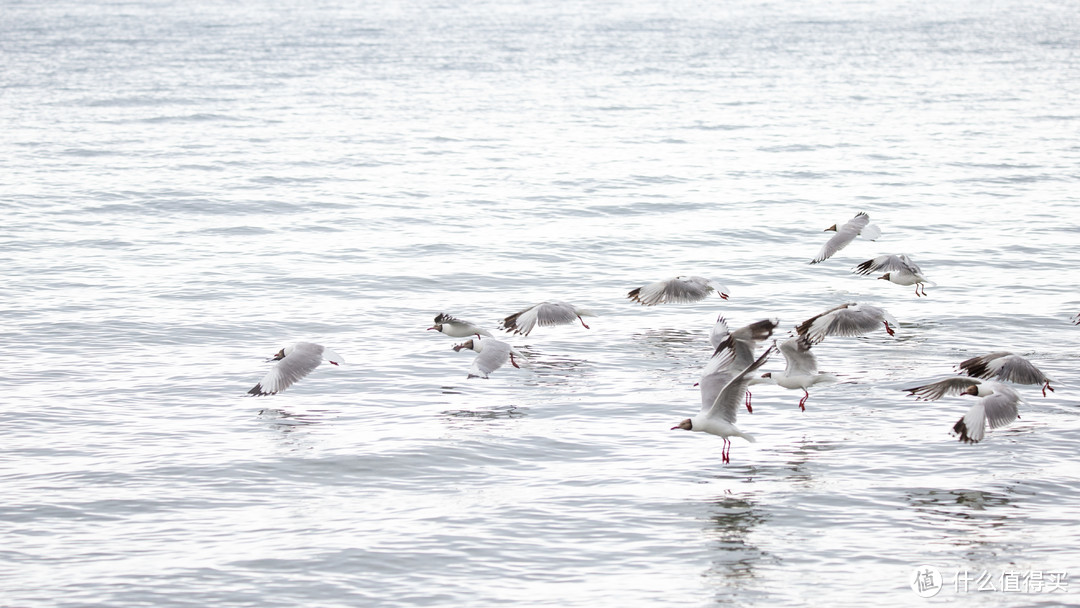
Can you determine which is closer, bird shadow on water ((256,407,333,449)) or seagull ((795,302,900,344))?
bird shadow on water ((256,407,333,449))

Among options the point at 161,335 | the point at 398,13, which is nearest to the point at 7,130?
the point at 161,335

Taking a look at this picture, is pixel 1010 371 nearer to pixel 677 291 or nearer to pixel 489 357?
pixel 677 291

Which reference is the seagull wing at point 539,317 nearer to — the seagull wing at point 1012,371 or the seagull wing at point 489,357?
the seagull wing at point 489,357

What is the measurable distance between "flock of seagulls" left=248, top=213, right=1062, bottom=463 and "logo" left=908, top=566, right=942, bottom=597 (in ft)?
6.67

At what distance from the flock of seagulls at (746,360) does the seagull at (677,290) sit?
0.04 ft

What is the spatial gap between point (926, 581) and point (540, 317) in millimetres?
7324

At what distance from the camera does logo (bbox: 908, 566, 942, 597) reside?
9906mm

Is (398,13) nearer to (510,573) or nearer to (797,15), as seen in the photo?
(797,15)

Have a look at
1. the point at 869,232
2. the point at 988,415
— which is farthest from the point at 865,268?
the point at 988,415

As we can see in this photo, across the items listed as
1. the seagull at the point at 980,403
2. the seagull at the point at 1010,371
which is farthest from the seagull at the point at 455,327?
the seagull at the point at 1010,371

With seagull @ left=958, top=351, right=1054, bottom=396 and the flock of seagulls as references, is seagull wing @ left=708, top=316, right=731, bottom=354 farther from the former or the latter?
seagull @ left=958, top=351, right=1054, bottom=396

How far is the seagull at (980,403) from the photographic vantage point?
12195mm

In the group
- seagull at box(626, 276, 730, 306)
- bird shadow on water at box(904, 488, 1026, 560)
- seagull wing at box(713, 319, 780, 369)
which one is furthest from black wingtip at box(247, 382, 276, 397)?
bird shadow on water at box(904, 488, 1026, 560)

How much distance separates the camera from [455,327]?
16.3m
